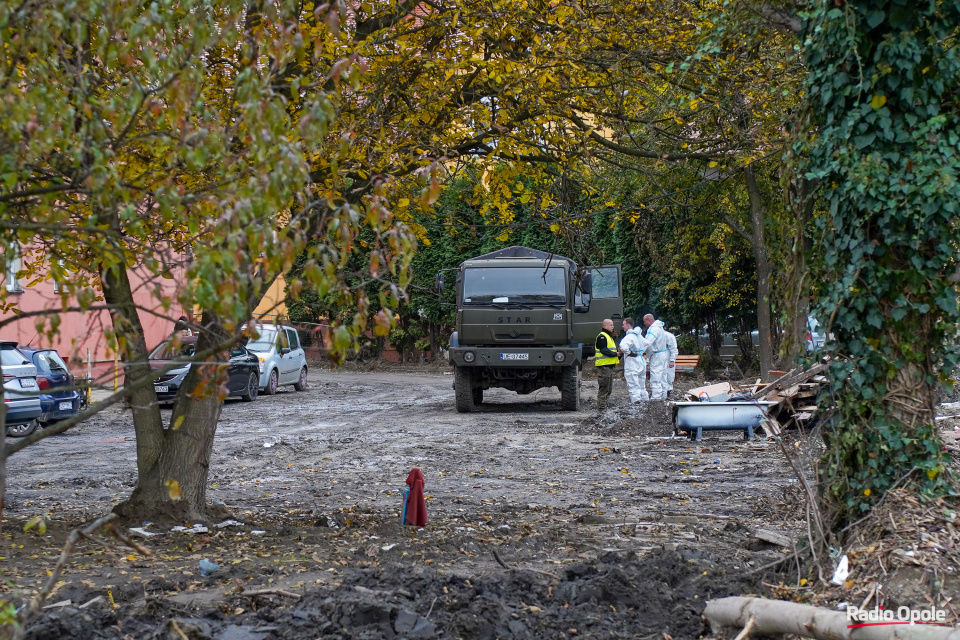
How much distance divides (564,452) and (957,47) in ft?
28.0

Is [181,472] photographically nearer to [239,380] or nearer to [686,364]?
[239,380]

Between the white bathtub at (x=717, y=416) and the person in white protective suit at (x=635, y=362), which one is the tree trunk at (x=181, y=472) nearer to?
the white bathtub at (x=717, y=416)

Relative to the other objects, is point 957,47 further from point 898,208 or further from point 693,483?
point 693,483

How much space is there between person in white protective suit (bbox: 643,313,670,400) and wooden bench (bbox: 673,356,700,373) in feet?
35.0

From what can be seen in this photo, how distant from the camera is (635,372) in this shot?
700 inches

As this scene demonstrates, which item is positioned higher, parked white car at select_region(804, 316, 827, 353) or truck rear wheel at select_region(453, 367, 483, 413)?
parked white car at select_region(804, 316, 827, 353)

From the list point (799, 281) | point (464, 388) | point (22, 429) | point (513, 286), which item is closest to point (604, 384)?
point (513, 286)

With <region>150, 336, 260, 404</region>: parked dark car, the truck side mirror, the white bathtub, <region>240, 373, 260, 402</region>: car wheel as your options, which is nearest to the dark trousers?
the truck side mirror

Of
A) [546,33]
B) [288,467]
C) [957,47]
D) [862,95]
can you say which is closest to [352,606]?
[862,95]

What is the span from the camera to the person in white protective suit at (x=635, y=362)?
1761 centimetres

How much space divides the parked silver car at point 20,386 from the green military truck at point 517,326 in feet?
23.9

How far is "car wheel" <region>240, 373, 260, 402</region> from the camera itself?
69.4ft

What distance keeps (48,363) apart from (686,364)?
19.7m

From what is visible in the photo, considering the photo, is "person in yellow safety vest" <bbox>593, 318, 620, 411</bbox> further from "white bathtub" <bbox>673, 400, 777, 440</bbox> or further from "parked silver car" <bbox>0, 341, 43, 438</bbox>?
"parked silver car" <bbox>0, 341, 43, 438</bbox>
